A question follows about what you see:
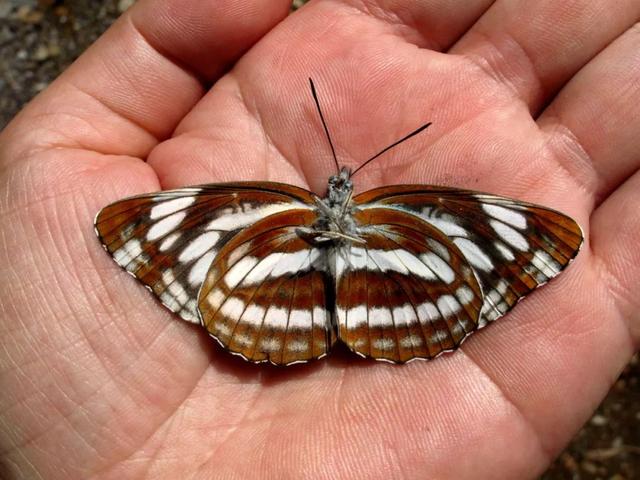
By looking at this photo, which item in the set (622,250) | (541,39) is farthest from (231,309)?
(541,39)

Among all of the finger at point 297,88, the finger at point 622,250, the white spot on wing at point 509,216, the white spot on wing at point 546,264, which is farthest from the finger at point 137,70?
the finger at point 622,250

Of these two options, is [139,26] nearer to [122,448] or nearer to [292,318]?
[292,318]

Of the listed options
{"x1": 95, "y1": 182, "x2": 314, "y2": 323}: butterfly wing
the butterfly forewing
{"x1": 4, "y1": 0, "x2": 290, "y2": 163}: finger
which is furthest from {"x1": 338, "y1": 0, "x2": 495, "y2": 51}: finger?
{"x1": 95, "y1": 182, "x2": 314, "y2": 323}: butterfly wing

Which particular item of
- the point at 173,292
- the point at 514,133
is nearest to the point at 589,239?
the point at 514,133

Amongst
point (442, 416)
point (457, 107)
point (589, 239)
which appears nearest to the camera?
point (442, 416)

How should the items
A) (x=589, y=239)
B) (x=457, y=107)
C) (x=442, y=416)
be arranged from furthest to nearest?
(x=457, y=107), (x=589, y=239), (x=442, y=416)

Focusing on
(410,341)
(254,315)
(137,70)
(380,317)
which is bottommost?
(410,341)

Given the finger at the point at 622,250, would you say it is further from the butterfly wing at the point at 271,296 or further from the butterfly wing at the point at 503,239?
the butterfly wing at the point at 271,296

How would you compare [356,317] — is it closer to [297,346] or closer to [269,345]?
[297,346]
